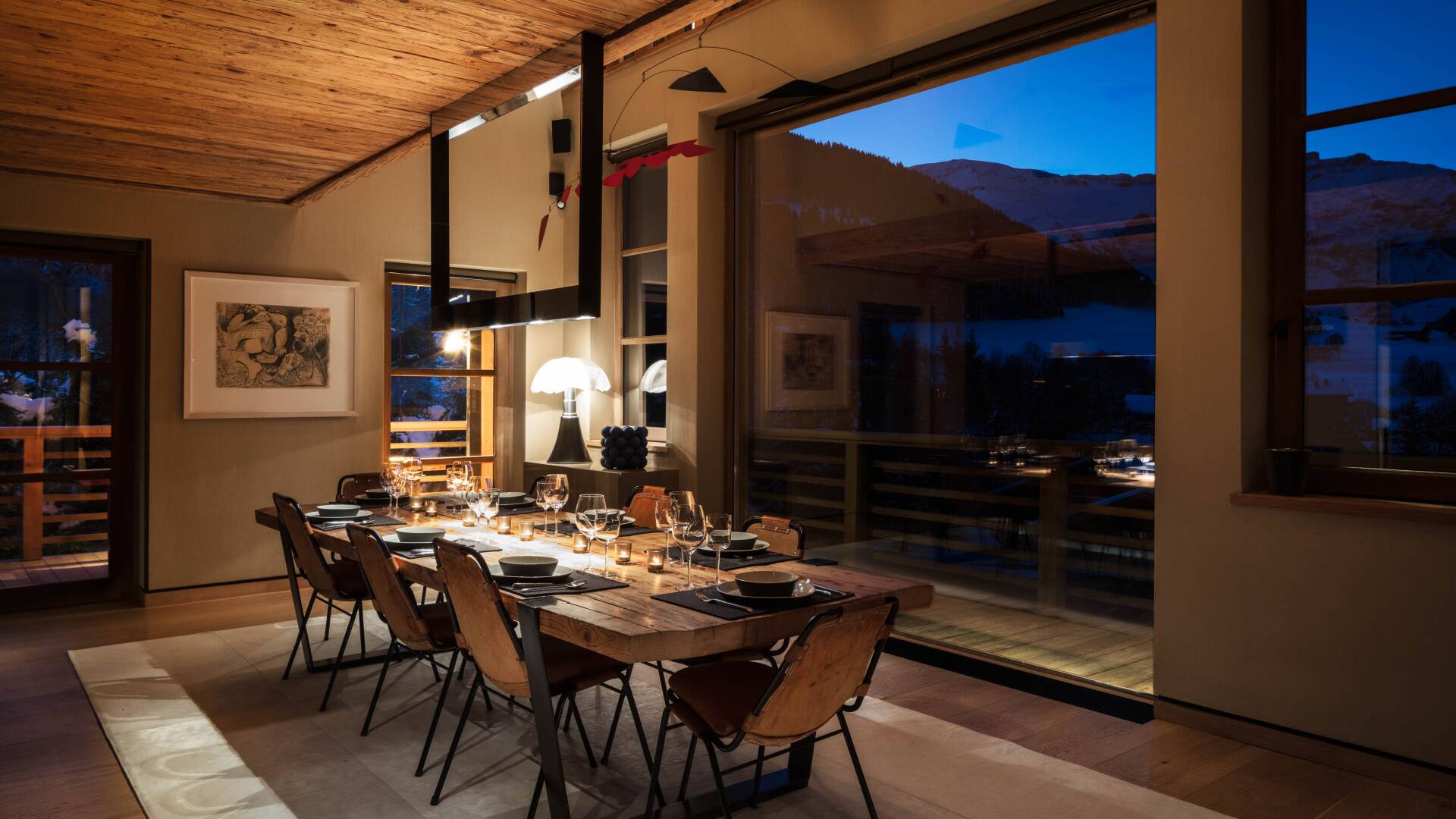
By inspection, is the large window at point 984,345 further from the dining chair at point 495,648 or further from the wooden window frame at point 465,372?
the wooden window frame at point 465,372

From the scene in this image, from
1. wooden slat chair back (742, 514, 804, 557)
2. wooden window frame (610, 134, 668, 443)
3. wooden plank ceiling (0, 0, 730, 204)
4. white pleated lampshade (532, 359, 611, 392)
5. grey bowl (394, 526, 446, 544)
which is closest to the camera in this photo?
wooden plank ceiling (0, 0, 730, 204)

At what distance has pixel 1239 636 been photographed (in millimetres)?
3719

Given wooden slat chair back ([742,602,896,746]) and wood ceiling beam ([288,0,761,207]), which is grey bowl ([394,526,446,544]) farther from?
wood ceiling beam ([288,0,761,207])

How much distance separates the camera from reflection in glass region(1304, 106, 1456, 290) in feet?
11.3

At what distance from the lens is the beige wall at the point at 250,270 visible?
230 inches

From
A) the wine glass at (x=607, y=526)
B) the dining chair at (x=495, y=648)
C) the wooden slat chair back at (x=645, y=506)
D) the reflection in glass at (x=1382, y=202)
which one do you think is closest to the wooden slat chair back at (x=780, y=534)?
the wooden slat chair back at (x=645, y=506)

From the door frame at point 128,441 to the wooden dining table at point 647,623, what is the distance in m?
3.66

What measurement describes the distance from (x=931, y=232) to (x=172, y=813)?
3.99 m

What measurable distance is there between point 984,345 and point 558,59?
235 cm

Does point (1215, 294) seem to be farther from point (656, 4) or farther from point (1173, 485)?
point (656, 4)

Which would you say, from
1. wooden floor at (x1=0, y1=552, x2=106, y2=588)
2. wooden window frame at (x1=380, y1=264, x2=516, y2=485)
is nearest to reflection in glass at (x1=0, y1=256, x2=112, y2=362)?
wooden floor at (x1=0, y1=552, x2=106, y2=588)

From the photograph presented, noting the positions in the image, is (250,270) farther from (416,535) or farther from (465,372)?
(416,535)

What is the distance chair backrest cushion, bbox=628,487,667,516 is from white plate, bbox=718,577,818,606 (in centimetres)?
161

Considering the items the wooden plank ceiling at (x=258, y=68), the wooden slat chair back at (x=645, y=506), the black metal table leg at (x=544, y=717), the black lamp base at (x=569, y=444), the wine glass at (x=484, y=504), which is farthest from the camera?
the black lamp base at (x=569, y=444)
